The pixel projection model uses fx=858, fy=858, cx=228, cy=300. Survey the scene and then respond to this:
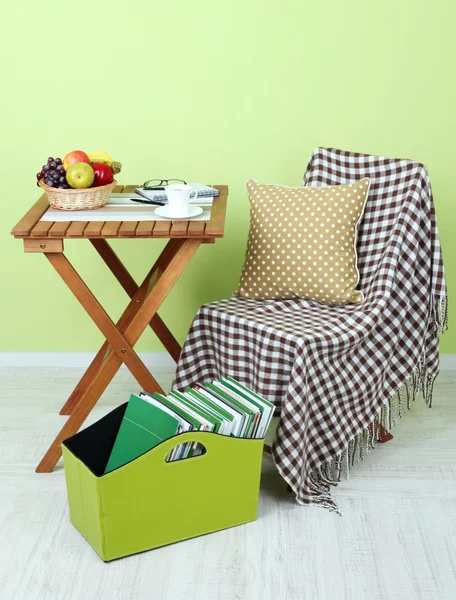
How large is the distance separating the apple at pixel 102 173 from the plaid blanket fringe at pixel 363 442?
3.22ft

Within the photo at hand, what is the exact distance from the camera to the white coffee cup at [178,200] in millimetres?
2494

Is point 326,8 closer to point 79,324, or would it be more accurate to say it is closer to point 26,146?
point 26,146

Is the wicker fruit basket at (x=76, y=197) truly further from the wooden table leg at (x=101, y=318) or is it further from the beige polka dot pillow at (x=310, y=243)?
the beige polka dot pillow at (x=310, y=243)

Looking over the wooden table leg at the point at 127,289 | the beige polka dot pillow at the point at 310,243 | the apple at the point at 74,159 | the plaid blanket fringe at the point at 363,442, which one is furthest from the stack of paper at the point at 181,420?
the apple at the point at 74,159

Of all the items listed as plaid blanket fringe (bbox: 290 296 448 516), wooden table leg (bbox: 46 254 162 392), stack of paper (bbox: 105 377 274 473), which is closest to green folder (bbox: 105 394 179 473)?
stack of paper (bbox: 105 377 274 473)

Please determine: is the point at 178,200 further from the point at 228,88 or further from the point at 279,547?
the point at 279,547

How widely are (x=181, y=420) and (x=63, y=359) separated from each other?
1314mm

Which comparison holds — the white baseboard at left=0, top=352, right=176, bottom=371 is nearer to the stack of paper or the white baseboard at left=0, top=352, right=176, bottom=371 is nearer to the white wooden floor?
the white wooden floor

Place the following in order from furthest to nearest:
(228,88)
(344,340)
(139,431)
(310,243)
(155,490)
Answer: (228,88) → (310,243) → (344,340) → (139,431) → (155,490)

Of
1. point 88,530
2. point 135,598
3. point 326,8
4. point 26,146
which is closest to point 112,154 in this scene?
point 26,146

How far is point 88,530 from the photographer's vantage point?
7.35ft

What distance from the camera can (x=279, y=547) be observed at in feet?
7.39

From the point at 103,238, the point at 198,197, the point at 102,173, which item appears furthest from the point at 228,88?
the point at 103,238

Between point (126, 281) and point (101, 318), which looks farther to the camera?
point (126, 281)
